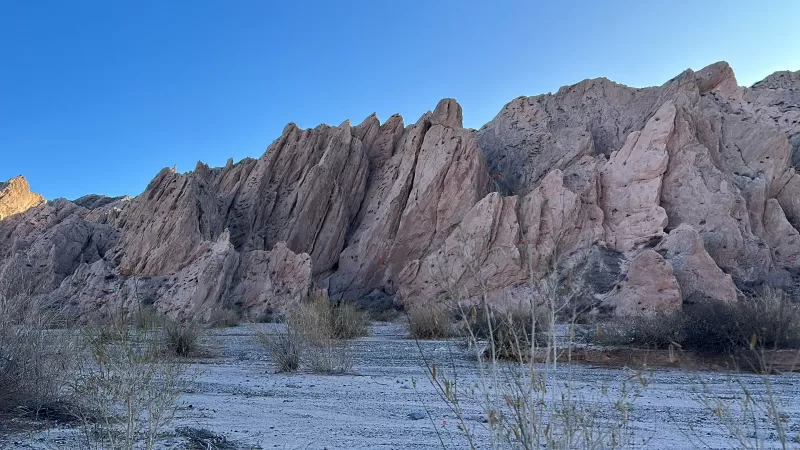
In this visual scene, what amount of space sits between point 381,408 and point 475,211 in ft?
66.2

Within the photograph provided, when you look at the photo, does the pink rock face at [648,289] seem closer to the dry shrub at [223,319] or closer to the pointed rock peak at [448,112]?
the dry shrub at [223,319]

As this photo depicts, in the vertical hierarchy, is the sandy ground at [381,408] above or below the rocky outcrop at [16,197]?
below

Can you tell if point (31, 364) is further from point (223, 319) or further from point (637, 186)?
point (637, 186)

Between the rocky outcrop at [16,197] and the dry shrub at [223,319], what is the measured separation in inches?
810

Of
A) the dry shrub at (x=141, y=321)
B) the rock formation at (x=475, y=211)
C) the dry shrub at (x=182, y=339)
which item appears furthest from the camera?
the rock formation at (x=475, y=211)

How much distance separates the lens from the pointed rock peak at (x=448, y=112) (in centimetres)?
3400

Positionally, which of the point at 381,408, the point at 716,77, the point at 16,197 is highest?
the point at 716,77

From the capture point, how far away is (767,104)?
1211 inches

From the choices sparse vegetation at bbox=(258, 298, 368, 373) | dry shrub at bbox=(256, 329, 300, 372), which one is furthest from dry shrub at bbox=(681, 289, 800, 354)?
dry shrub at bbox=(256, 329, 300, 372)

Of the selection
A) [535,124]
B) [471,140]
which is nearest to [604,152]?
[535,124]

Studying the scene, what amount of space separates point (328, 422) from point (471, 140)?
2565cm

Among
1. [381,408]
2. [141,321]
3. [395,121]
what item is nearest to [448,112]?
[395,121]

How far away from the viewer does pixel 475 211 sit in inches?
1000

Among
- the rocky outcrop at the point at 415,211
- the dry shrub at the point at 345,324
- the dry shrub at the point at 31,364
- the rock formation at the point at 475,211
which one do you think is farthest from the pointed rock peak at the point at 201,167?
the dry shrub at the point at 31,364
